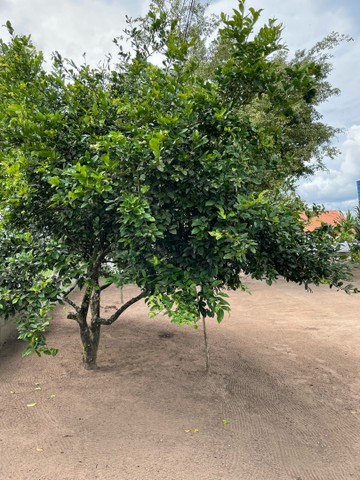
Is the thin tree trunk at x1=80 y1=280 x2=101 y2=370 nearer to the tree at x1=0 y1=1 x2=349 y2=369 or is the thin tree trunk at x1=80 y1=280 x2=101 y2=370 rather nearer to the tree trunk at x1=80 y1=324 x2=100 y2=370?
the tree trunk at x1=80 y1=324 x2=100 y2=370

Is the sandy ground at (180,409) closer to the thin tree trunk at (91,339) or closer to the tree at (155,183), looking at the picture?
the thin tree trunk at (91,339)

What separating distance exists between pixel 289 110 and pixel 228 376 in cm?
361

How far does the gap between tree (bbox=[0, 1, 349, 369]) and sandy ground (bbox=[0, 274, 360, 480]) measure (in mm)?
1031

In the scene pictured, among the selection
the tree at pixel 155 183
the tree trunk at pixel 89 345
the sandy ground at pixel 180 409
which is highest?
the tree at pixel 155 183

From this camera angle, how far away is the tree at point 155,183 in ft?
9.89

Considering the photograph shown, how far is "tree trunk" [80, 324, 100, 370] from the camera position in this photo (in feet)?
16.3

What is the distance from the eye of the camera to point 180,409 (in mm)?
4219

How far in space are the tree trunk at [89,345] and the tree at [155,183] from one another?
139cm

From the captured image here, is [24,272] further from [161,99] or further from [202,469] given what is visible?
[202,469]

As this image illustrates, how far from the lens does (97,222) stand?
3.39 metres

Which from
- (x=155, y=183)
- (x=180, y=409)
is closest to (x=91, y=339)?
(x=180, y=409)

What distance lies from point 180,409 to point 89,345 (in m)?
1.50

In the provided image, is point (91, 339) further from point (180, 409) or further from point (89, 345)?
point (180, 409)

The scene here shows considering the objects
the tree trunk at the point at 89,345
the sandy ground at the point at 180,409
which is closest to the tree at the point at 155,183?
the sandy ground at the point at 180,409
